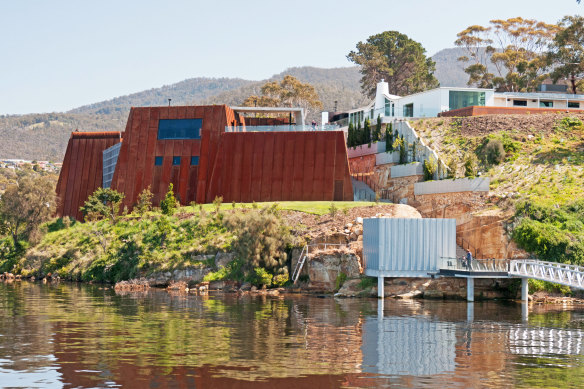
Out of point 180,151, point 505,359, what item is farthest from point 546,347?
point 180,151

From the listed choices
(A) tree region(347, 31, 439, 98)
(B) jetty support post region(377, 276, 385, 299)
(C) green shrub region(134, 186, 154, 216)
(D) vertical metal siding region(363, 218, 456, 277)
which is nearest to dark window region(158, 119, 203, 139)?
(C) green shrub region(134, 186, 154, 216)

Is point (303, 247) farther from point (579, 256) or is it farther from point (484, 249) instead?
point (579, 256)

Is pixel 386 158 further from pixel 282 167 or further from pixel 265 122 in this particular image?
pixel 265 122

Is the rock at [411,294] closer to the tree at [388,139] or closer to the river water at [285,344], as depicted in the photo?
the river water at [285,344]

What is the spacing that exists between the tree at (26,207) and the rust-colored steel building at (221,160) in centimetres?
723

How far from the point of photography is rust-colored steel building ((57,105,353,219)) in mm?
69375

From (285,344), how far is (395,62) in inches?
3745

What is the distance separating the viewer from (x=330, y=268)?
52.6 metres

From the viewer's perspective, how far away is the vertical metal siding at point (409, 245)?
5000 cm

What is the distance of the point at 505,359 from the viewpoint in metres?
28.7

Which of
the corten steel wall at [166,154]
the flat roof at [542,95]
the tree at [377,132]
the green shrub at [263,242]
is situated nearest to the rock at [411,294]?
the green shrub at [263,242]

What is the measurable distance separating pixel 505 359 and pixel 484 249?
26.8 metres

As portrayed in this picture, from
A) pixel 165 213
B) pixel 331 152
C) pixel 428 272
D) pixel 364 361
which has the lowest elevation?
pixel 364 361

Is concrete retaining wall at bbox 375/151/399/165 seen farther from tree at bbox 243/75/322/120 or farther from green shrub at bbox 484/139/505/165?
tree at bbox 243/75/322/120
